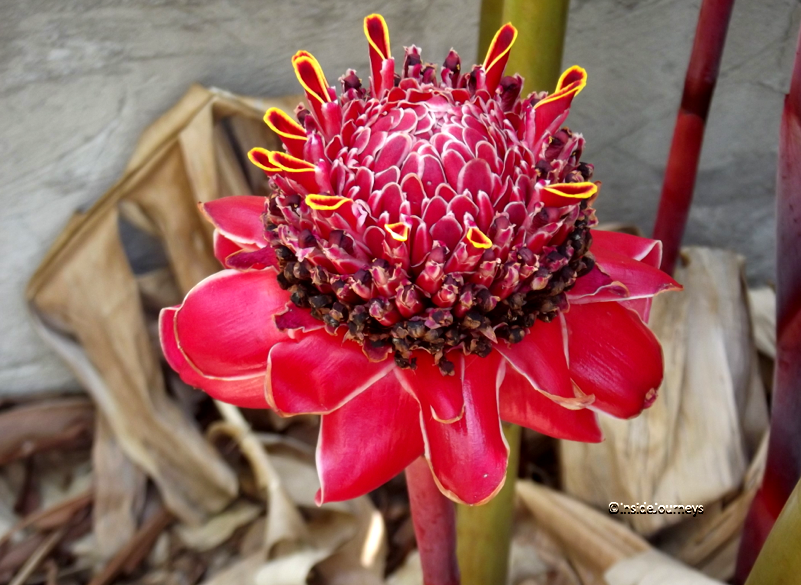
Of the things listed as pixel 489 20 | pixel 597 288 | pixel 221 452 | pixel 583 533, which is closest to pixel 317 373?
pixel 597 288

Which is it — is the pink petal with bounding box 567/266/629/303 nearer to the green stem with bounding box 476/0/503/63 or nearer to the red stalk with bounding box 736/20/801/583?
the red stalk with bounding box 736/20/801/583

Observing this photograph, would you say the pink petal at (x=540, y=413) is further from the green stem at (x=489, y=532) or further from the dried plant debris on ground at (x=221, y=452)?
the dried plant debris on ground at (x=221, y=452)

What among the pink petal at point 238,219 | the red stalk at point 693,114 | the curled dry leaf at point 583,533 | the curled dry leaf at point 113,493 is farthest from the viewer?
the curled dry leaf at point 113,493

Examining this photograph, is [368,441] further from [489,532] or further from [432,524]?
[489,532]

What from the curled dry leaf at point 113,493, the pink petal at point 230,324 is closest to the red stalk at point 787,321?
the pink petal at point 230,324

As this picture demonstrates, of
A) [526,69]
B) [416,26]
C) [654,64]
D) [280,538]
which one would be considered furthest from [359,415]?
[654,64]

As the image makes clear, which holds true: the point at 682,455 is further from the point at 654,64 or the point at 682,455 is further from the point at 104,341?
the point at 104,341
